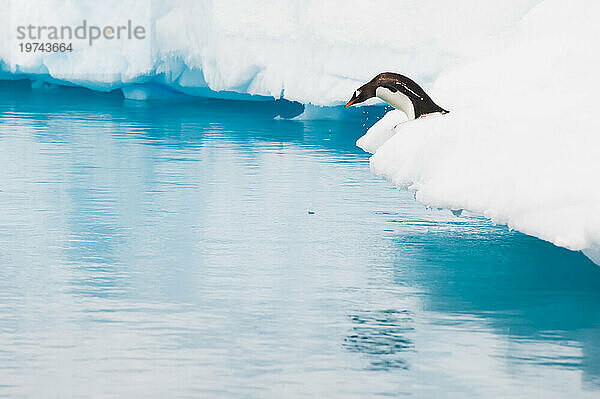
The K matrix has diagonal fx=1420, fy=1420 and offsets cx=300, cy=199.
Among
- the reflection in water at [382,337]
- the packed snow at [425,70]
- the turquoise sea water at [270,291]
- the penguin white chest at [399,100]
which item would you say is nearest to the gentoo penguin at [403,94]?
the penguin white chest at [399,100]

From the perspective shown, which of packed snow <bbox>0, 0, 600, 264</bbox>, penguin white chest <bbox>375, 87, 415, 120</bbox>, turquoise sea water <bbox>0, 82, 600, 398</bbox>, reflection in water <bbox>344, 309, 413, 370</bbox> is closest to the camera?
turquoise sea water <bbox>0, 82, 600, 398</bbox>

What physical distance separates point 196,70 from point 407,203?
40.3ft

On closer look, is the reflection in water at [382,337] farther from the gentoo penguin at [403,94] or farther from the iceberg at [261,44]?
the iceberg at [261,44]

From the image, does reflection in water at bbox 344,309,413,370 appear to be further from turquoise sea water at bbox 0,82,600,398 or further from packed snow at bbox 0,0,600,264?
packed snow at bbox 0,0,600,264

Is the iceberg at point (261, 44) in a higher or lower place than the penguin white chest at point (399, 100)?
higher

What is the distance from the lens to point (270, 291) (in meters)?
8.88

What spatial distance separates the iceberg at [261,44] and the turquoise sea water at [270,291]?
267 centimetres

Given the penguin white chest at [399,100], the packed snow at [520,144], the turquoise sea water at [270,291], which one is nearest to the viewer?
the turquoise sea water at [270,291]

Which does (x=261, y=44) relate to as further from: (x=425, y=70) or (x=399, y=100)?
(x=399, y=100)

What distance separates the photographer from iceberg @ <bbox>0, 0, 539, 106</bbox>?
56.1 ft

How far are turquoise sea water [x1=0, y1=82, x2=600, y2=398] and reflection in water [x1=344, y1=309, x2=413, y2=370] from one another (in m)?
0.02

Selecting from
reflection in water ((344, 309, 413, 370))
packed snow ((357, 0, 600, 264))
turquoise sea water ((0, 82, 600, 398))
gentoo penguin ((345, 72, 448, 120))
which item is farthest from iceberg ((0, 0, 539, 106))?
reflection in water ((344, 309, 413, 370))

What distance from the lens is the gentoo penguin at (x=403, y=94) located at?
11.0 m

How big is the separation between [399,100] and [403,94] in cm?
6
